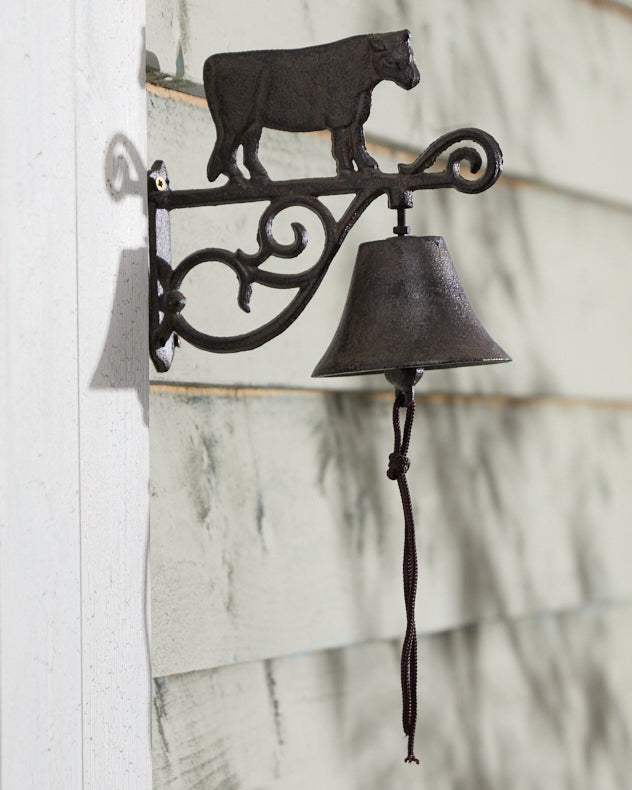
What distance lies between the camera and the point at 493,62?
59.1 inches

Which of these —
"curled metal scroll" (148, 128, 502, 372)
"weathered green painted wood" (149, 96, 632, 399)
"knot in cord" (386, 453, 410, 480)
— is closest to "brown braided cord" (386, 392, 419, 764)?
"knot in cord" (386, 453, 410, 480)

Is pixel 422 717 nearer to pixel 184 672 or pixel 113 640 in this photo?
pixel 184 672

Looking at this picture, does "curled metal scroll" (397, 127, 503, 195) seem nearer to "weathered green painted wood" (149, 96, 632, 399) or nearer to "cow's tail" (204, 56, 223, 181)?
"cow's tail" (204, 56, 223, 181)

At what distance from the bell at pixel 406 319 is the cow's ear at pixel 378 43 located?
145 mm

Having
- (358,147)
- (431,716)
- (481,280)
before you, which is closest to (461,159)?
(358,147)

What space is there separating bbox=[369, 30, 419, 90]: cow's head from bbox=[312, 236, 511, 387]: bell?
127 millimetres

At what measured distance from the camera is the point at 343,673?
3.99 feet

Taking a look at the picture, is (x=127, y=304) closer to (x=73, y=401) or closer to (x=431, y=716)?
(x=73, y=401)

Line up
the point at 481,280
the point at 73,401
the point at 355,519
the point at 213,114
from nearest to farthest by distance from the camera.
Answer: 1. the point at 73,401
2. the point at 213,114
3. the point at 355,519
4. the point at 481,280

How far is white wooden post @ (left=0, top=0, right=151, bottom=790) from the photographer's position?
0.74m

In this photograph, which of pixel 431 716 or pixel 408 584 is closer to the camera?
pixel 408 584

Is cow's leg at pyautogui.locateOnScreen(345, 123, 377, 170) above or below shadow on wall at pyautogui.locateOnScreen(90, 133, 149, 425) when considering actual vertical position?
above

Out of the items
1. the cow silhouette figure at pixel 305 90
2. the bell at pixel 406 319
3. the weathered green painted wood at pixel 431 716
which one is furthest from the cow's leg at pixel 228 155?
the weathered green painted wood at pixel 431 716

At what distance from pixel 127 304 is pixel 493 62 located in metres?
0.83
